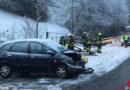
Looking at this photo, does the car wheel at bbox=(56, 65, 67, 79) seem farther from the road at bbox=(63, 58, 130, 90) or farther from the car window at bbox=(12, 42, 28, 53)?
the car window at bbox=(12, 42, 28, 53)

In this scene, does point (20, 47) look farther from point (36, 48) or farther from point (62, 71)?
point (62, 71)

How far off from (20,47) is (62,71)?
2040 mm

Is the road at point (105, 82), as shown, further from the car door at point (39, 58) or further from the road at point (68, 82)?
the car door at point (39, 58)

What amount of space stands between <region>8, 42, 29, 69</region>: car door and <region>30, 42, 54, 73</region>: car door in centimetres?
25

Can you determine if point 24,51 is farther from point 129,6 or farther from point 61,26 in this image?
point 129,6

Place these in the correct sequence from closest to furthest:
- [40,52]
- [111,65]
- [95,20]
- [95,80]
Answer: [95,80] < [40,52] < [111,65] < [95,20]

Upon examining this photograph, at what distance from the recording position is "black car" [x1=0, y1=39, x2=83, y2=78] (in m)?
8.30

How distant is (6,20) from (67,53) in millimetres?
23590

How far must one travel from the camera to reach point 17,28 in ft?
91.8

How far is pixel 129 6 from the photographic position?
155 feet

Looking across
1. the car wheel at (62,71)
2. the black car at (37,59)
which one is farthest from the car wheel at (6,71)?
the car wheel at (62,71)

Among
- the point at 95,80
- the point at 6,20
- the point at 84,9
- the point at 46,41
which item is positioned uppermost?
the point at 84,9

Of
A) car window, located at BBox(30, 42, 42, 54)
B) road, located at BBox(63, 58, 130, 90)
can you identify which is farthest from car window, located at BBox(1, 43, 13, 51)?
road, located at BBox(63, 58, 130, 90)

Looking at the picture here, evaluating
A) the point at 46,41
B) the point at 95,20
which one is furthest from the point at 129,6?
the point at 46,41
